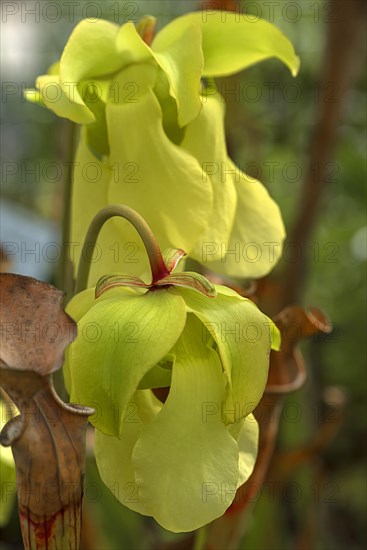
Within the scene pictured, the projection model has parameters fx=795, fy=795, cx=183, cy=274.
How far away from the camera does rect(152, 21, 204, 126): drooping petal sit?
398mm

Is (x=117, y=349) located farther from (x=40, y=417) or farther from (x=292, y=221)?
(x=292, y=221)

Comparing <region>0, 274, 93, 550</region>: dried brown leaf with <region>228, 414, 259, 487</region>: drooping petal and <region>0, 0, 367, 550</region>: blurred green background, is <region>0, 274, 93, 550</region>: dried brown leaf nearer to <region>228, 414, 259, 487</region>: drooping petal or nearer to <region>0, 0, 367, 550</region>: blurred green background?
<region>228, 414, 259, 487</region>: drooping petal

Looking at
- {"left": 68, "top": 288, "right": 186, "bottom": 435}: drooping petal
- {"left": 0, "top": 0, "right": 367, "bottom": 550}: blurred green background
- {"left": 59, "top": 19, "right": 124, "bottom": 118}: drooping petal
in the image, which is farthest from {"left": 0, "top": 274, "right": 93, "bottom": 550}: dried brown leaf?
{"left": 0, "top": 0, "right": 367, "bottom": 550}: blurred green background

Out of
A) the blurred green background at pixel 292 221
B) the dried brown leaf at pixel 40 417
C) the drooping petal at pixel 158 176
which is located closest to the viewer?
the dried brown leaf at pixel 40 417

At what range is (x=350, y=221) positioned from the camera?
1.83 m

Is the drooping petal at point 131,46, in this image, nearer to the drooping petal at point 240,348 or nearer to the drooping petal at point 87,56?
the drooping petal at point 87,56

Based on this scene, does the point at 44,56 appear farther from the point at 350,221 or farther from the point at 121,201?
the point at 121,201

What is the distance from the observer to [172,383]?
1.14 ft

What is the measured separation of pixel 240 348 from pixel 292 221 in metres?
0.84

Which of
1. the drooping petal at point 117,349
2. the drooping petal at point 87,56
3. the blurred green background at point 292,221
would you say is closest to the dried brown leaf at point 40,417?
the drooping petal at point 117,349

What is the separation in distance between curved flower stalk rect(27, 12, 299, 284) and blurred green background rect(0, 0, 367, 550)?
0.25 m

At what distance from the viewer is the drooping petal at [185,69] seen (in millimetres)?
398

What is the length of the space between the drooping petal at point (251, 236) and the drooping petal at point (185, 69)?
5 cm

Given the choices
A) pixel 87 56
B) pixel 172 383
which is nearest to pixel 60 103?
pixel 87 56
